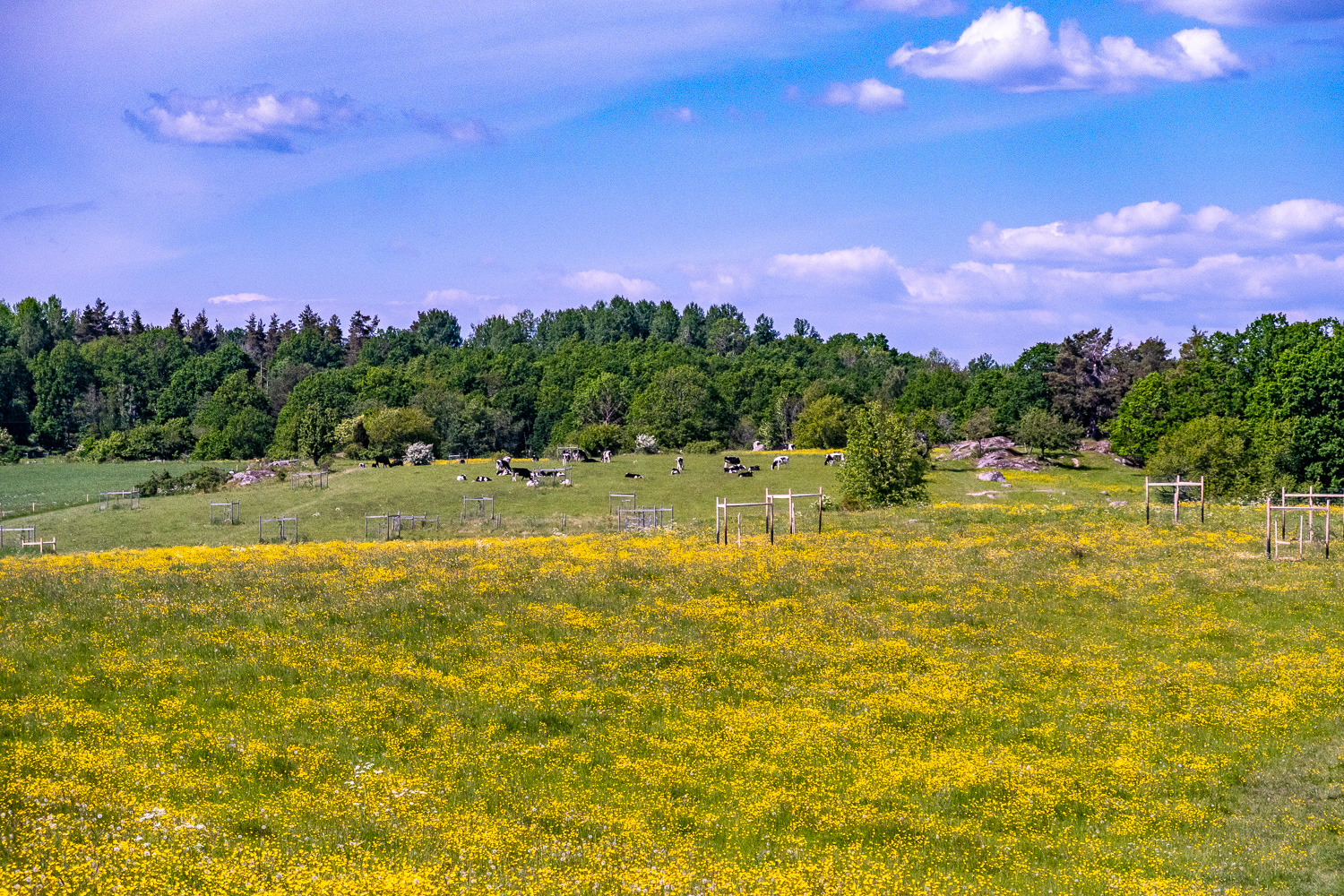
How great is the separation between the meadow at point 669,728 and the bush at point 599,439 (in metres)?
100

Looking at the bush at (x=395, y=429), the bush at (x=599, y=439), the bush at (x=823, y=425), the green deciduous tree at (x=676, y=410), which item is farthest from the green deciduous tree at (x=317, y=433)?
the bush at (x=823, y=425)

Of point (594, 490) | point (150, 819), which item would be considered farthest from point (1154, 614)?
point (594, 490)

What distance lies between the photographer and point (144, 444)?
18562 cm

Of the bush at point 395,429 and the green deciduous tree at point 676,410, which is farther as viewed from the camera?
the green deciduous tree at point 676,410

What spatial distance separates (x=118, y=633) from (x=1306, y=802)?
3392 cm

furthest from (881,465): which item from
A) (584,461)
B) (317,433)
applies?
(317,433)

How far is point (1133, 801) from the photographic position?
22.5m

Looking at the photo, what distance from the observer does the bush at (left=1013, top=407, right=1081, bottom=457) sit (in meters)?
134

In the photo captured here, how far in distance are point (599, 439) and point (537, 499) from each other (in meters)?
54.1

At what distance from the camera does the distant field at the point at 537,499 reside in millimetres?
73250

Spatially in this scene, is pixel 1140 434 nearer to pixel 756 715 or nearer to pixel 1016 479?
pixel 1016 479

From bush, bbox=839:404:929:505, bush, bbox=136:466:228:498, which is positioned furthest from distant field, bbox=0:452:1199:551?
bush, bbox=136:466:228:498

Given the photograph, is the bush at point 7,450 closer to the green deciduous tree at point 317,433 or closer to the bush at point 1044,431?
the green deciduous tree at point 317,433

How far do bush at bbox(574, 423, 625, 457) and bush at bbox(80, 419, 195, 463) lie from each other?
9360 cm
